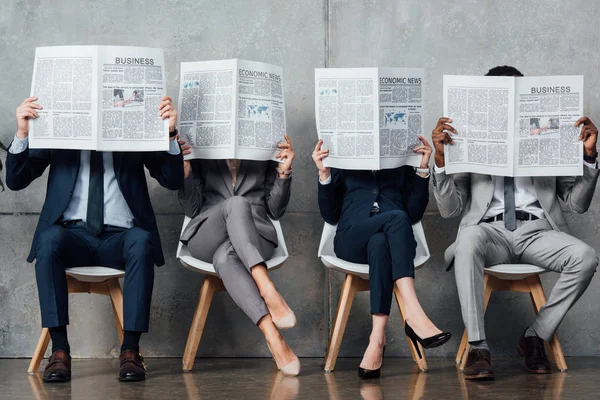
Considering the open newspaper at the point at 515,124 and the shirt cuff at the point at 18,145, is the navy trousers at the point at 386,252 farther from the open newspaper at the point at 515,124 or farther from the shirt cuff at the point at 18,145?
the shirt cuff at the point at 18,145

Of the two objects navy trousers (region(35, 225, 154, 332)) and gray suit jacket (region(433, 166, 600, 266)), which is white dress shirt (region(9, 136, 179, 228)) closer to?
navy trousers (region(35, 225, 154, 332))

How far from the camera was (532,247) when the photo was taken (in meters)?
4.00

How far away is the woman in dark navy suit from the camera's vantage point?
372cm

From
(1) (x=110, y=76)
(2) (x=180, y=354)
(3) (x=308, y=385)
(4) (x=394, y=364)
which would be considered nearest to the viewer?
(3) (x=308, y=385)

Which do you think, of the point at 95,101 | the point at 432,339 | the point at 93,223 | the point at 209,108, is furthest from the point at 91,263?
the point at 432,339

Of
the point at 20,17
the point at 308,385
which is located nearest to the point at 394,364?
the point at 308,385

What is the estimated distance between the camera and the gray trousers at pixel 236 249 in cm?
378

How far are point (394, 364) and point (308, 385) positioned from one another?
85 centimetres

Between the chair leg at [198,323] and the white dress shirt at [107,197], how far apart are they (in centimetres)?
46

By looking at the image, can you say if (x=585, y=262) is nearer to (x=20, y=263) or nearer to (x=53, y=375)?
(x=53, y=375)

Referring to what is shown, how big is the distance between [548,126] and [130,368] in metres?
2.12

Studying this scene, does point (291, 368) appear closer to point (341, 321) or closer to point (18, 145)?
point (341, 321)

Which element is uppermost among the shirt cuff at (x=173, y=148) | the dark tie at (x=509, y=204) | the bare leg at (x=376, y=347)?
the shirt cuff at (x=173, y=148)

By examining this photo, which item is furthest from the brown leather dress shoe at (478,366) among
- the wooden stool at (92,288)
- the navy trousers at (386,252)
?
the wooden stool at (92,288)
